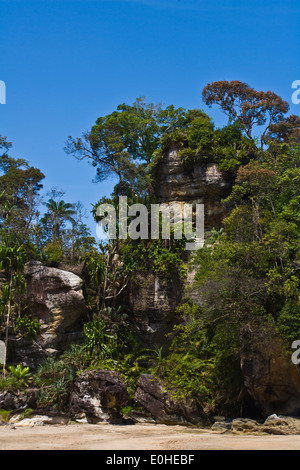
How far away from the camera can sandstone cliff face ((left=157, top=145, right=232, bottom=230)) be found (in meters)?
26.9

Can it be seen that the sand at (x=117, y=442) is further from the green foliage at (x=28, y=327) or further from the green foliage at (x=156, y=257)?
the green foliage at (x=156, y=257)

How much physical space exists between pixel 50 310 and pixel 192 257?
762cm

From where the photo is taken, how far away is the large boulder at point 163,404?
18312 mm

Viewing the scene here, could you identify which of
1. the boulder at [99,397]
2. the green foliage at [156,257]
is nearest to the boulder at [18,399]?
the boulder at [99,397]

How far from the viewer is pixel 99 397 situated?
60.8ft

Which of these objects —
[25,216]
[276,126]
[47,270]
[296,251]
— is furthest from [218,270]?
[276,126]

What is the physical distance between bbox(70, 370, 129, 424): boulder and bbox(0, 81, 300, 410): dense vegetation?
3.28ft

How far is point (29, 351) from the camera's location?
2227 cm

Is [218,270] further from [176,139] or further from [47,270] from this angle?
[176,139]

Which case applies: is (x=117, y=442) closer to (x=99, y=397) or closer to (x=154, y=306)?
(x=99, y=397)

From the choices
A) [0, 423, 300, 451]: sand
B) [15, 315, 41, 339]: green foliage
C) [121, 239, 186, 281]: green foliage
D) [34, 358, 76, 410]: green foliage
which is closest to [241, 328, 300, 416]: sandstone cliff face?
[0, 423, 300, 451]: sand

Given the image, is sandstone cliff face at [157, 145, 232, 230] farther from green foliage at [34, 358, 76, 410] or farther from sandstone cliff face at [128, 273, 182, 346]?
green foliage at [34, 358, 76, 410]
